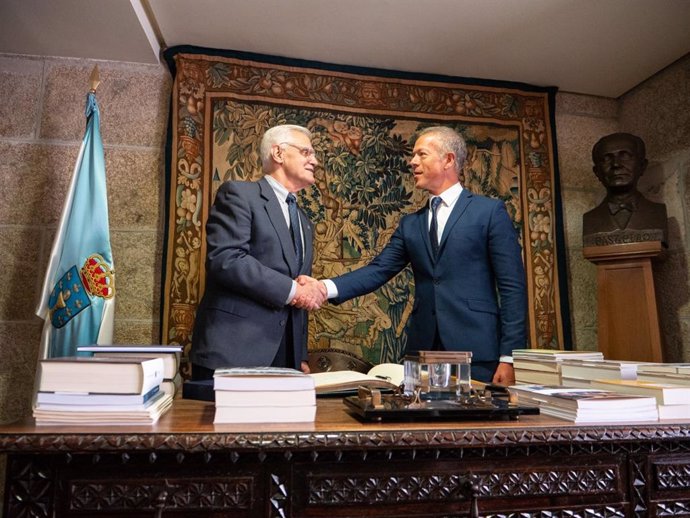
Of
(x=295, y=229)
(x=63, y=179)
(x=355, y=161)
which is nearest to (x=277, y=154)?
(x=295, y=229)

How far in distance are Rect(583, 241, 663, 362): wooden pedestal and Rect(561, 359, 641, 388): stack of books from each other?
1.50 meters

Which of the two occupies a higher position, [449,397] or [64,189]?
[64,189]

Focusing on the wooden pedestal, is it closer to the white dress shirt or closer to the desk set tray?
the white dress shirt

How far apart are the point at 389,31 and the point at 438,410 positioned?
2.45m

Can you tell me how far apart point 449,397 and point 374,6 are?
221cm

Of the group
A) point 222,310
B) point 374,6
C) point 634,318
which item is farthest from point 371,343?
point 374,6

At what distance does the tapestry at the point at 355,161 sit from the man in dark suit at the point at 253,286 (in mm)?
673

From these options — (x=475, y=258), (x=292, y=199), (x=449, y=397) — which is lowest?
(x=449, y=397)

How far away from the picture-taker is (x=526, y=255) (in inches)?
140

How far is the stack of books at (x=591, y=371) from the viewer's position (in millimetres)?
1647

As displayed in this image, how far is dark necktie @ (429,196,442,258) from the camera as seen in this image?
264 centimetres

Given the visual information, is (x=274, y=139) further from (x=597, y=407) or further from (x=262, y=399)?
(x=597, y=407)

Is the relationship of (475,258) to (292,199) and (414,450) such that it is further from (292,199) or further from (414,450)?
(414,450)

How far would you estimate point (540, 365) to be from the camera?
6.19 ft
